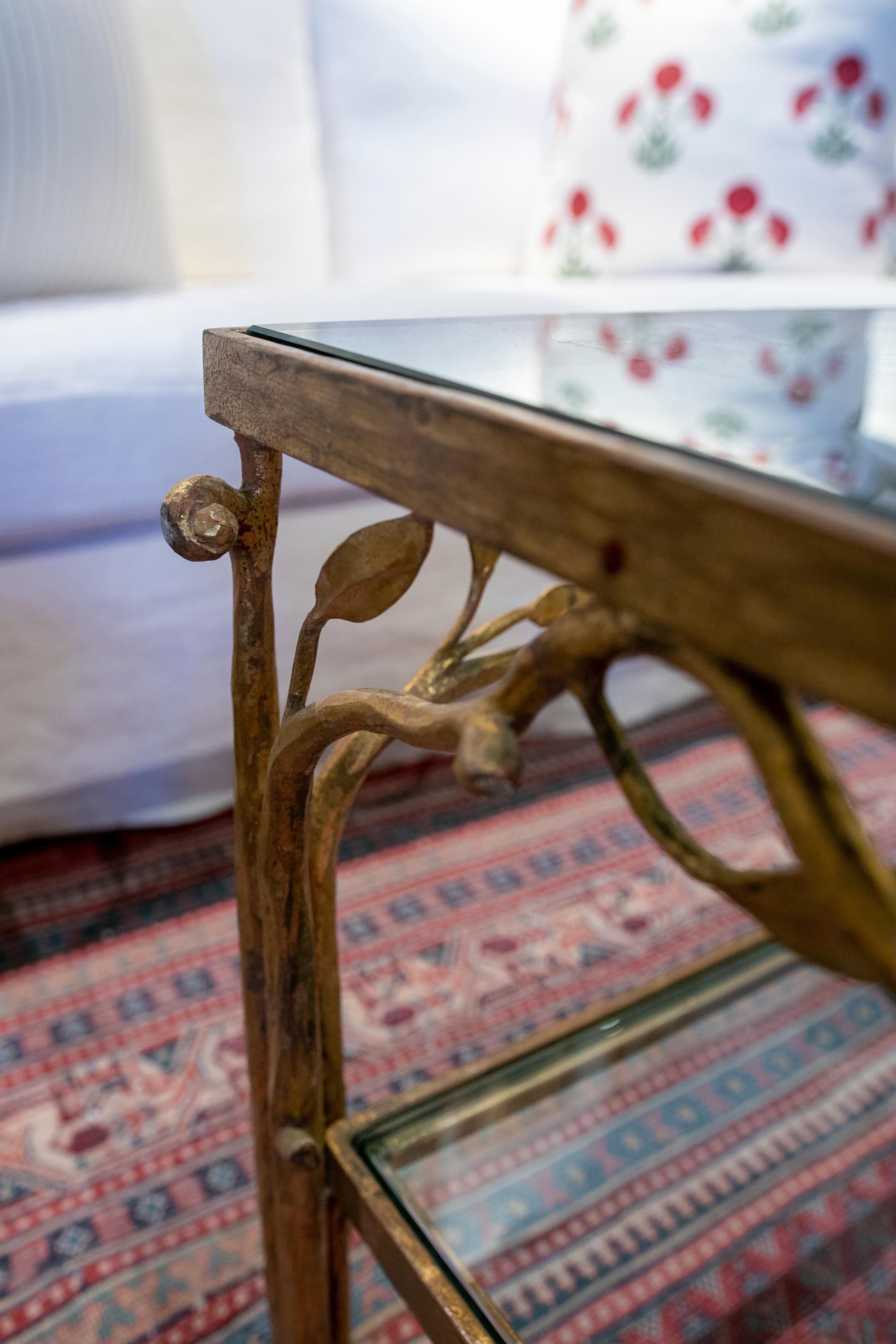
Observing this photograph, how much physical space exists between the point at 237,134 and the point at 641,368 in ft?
3.71

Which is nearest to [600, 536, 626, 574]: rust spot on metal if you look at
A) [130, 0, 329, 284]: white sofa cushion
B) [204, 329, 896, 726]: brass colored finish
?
[204, 329, 896, 726]: brass colored finish

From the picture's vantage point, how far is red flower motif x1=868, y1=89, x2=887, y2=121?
46.4 inches

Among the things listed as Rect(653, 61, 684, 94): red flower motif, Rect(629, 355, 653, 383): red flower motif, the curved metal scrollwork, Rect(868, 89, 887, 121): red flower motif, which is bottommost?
the curved metal scrollwork

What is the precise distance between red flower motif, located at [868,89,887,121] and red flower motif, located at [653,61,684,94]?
0.22 metres

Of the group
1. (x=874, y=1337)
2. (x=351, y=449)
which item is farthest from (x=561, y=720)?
(x=351, y=449)

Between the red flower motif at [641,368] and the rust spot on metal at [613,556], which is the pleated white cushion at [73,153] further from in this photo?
the rust spot on metal at [613,556]

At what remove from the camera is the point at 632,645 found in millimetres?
229

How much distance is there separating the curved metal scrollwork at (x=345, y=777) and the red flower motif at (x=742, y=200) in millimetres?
977

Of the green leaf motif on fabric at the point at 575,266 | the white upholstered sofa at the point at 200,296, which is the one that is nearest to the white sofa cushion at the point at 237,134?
the white upholstered sofa at the point at 200,296

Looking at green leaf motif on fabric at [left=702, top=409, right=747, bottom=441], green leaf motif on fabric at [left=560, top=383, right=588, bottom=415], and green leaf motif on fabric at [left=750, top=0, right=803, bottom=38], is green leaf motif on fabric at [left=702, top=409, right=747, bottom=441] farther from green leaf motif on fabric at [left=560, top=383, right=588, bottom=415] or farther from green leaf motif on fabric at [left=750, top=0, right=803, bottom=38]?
green leaf motif on fabric at [left=750, top=0, right=803, bottom=38]

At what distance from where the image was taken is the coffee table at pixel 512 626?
20cm

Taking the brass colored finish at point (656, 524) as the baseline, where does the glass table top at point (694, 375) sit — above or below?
above

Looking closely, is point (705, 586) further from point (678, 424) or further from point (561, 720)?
point (561, 720)

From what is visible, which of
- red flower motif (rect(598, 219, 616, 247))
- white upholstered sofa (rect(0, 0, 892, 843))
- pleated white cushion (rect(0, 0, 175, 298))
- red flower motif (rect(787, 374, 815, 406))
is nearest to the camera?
red flower motif (rect(787, 374, 815, 406))
